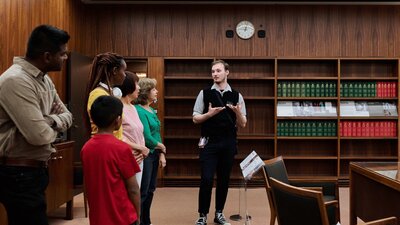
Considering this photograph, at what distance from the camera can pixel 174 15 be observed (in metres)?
6.58

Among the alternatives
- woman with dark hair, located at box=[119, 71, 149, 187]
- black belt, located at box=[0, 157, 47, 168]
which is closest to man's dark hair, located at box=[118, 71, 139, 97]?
woman with dark hair, located at box=[119, 71, 149, 187]

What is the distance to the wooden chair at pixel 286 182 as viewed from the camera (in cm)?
306

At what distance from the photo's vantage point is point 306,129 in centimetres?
642

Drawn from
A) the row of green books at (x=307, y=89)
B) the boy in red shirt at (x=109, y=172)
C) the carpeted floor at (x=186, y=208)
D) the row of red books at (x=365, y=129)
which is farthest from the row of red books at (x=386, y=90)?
the boy in red shirt at (x=109, y=172)

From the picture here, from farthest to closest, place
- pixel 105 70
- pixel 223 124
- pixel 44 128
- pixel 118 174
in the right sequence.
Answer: pixel 223 124, pixel 105 70, pixel 118 174, pixel 44 128

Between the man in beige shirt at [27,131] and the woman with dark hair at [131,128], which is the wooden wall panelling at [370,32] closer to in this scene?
the woman with dark hair at [131,128]

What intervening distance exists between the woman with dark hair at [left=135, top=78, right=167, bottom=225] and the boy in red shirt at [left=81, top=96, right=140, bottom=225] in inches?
41.9

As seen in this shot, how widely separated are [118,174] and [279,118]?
4.57m

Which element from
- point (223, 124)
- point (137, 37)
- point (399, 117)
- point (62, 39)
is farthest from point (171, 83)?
point (62, 39)

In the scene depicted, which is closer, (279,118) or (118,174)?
(118,174)

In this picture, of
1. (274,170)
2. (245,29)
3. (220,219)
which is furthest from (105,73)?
(245,29)

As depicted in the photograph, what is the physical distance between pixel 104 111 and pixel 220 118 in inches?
80.4

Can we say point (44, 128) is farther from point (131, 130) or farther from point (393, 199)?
point (393, 199)

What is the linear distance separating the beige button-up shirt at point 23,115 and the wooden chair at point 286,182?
157cm
